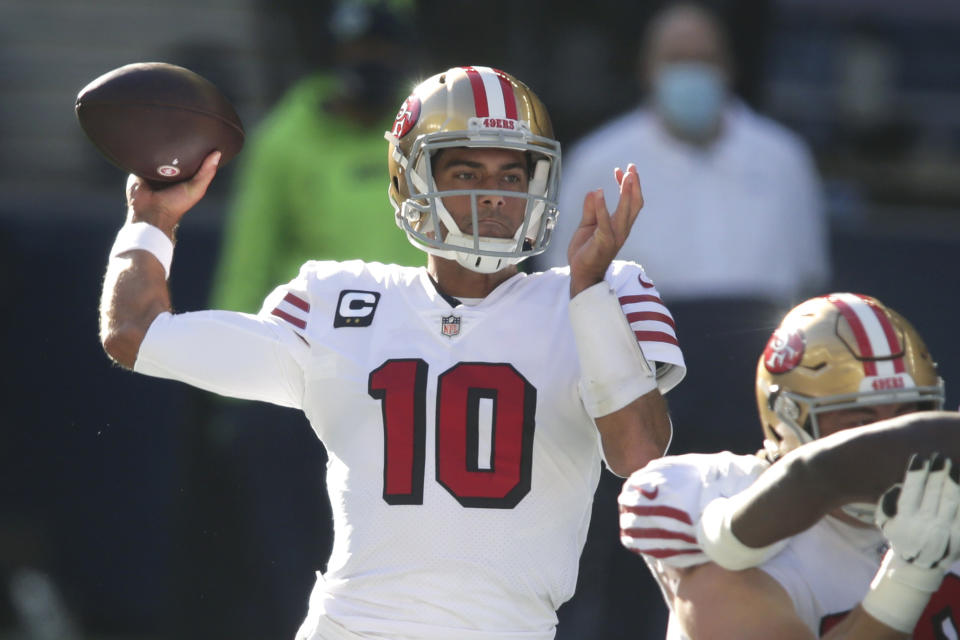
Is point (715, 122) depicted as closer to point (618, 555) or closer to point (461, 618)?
point (618, 555)

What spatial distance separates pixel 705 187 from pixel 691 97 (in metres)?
0.35

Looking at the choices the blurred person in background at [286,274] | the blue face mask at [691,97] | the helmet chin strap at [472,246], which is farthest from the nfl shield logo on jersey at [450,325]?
the blue face mask at [691,97]

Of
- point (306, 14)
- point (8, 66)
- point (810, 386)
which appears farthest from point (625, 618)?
point (8, 66)

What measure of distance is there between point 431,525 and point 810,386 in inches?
31.0

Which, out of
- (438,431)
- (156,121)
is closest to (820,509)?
(438,431)

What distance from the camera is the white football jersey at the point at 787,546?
2.72 meters

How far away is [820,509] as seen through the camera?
98.3 inches

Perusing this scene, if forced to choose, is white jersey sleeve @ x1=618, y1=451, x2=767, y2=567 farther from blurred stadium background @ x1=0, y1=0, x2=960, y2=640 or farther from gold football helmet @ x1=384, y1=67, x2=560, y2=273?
blurred stadium background @ x1=0, y1=0, x2=960, y2=640

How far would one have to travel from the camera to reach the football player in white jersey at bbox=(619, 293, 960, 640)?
2.46m

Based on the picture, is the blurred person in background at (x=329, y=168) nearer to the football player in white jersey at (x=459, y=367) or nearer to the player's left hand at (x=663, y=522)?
the football player in white jersey at (x=459, y=367)

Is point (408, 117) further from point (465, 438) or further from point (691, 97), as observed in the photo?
point (691, 97)

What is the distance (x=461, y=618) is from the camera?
306 cm

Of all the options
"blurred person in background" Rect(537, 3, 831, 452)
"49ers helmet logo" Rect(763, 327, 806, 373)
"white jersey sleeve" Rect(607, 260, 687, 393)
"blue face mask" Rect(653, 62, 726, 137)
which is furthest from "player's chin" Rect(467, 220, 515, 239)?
"blue face mask" Rect(653, 62, 726, 137)

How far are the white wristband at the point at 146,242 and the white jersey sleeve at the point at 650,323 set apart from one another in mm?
939
